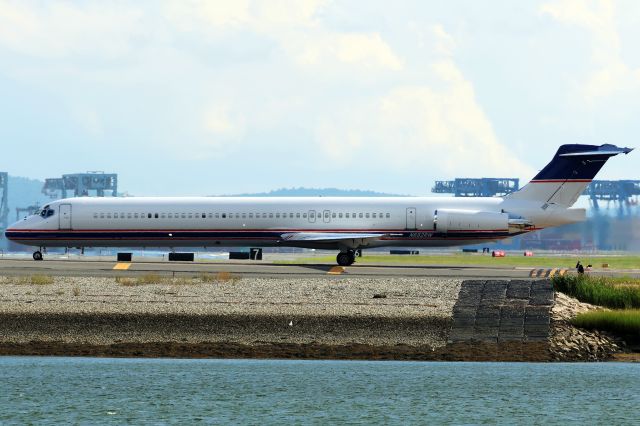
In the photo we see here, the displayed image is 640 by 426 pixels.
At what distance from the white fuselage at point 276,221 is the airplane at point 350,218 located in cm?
6

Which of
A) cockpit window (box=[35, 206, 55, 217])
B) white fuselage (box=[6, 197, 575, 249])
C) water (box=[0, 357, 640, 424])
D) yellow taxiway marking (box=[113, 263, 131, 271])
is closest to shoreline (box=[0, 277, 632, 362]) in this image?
water (box=[0, 357, 640, 424])

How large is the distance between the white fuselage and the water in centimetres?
3061

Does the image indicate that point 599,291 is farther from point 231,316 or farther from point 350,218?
point 350,218

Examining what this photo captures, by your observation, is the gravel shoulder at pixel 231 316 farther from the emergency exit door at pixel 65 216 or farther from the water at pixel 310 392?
the emergency exit door at pixel 65 216

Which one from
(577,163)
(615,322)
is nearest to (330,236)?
(577,163)

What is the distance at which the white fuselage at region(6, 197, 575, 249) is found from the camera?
71125 mm

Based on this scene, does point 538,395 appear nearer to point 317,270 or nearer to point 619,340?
point 619,340

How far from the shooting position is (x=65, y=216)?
243 feet

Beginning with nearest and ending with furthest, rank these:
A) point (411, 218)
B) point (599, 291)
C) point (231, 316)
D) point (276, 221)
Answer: point (231, 316), point (599, 291), point (411, 218), point (276, 221)

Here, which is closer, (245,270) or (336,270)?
(245,270)

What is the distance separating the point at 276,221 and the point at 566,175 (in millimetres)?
18134

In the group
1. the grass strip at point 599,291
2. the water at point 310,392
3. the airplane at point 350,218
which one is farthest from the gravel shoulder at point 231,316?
the airplane at point 350,218

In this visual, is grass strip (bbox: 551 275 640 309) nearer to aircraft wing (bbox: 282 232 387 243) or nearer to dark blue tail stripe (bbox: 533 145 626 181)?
dark blue tail stripe (bbox: 533 145 626 181)

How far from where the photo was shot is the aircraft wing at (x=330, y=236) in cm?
7088
